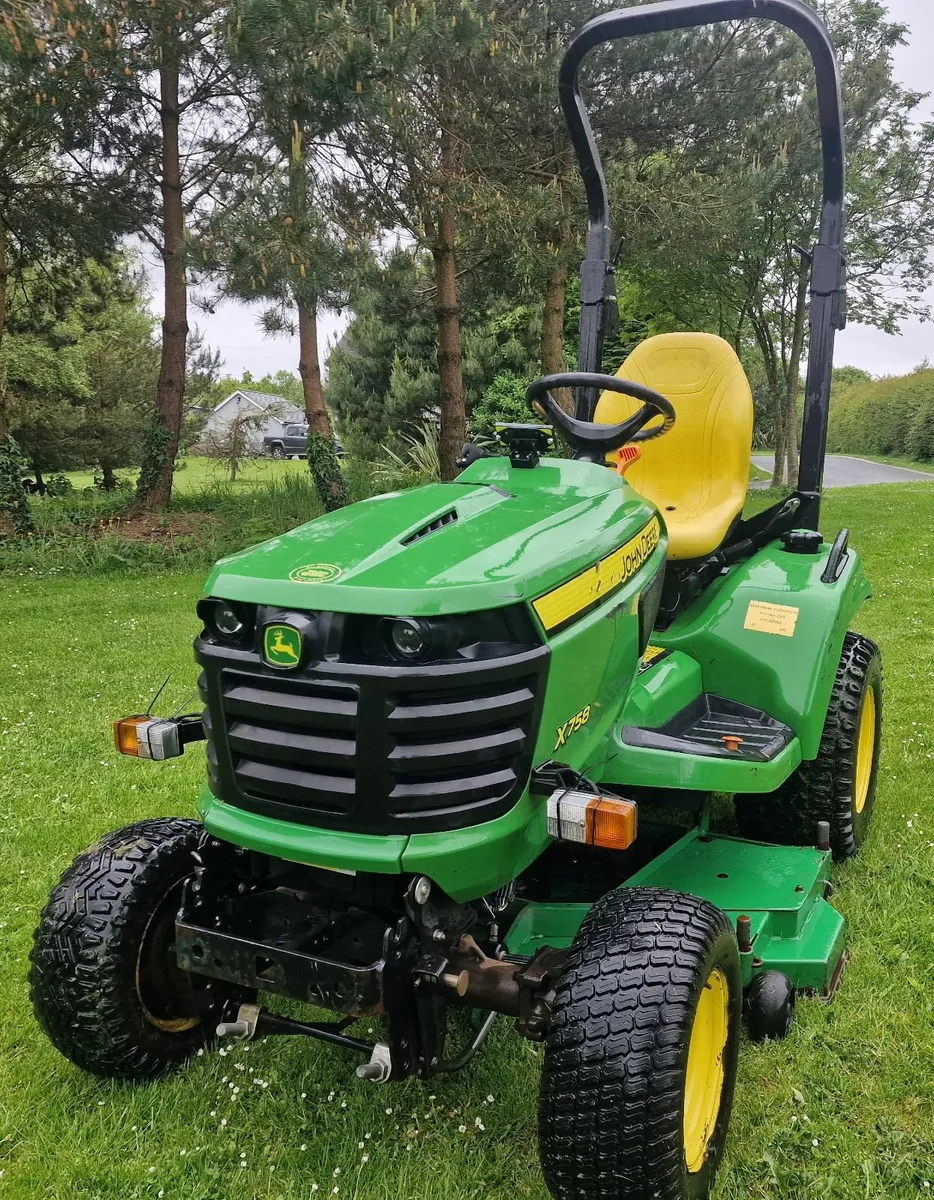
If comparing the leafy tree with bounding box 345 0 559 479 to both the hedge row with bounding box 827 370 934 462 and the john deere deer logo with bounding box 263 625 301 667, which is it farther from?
the hedge row with bounding box 827 370 934 462

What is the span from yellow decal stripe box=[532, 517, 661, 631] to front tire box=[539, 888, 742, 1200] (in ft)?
2.08

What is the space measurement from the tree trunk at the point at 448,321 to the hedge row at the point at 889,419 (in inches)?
1034

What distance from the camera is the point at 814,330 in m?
3.37

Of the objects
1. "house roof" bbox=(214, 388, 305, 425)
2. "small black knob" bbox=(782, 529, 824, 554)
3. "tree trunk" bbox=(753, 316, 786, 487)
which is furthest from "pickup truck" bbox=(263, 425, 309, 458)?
"small black knob" bbox=(782, 529, 824, 554)

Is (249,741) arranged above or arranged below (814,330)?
below

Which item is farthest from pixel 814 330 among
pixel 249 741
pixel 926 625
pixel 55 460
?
pixel 55 460

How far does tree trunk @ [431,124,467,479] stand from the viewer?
1024 centimetres

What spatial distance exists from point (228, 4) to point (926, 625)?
7.44 meters

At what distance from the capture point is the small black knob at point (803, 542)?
3.41 metres

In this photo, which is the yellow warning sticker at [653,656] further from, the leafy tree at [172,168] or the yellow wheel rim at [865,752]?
the leafy tree at [172,168]

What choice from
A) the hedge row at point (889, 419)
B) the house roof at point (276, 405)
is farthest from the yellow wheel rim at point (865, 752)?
the hedge row at point (889, 419)

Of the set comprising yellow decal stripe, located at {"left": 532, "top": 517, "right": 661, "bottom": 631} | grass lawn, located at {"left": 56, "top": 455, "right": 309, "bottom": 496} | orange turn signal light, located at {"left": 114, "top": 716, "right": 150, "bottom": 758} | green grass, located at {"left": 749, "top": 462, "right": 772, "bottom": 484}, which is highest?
yellow decal stripe, located at {"left": 532, "top": 517, "right": 661, "bottom": 631}

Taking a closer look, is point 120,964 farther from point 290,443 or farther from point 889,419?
point 889,419

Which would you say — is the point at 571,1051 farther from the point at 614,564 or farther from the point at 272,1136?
the point at 614,564
